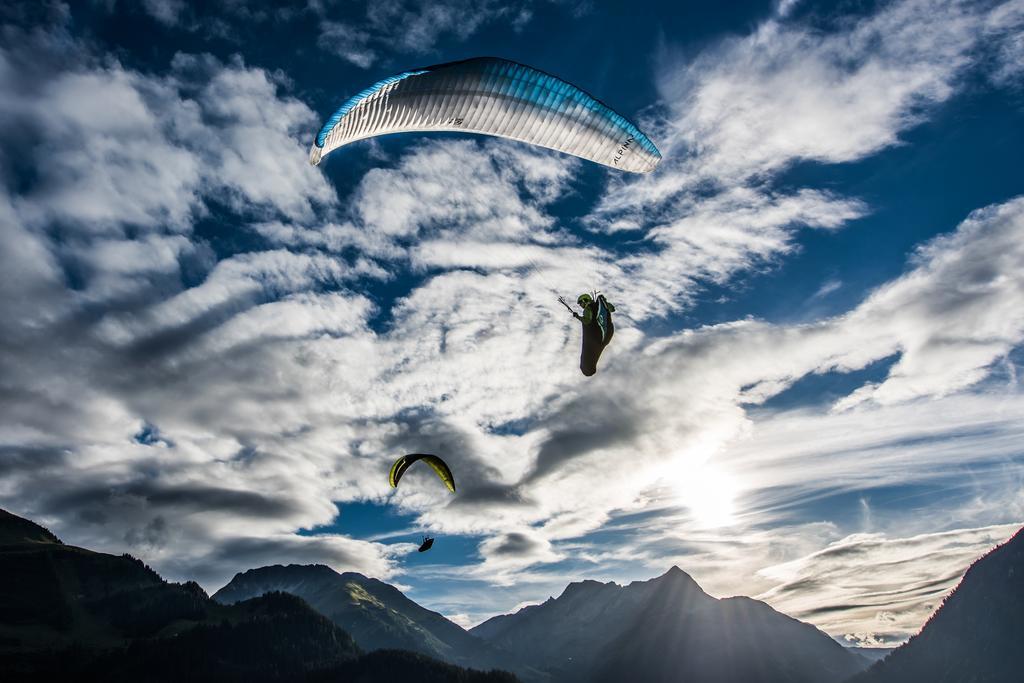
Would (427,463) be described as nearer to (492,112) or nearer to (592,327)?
(592,327)

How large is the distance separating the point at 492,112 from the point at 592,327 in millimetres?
11886

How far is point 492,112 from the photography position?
28828 mm

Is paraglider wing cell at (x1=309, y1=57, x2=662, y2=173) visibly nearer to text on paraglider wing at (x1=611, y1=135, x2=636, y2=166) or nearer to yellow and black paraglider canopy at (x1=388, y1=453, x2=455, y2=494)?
text on paraglider wing at (x1=611, y1=135, x2=636, y2=166)

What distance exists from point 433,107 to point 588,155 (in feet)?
29.0

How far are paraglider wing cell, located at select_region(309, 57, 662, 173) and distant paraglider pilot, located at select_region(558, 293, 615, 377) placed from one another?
903cm

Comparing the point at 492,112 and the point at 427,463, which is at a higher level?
the point at 492,112

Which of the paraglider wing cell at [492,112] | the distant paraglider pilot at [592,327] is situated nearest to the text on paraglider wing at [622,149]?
the paraglider wing cell at [492,112]

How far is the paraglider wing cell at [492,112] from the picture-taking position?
2627 cm

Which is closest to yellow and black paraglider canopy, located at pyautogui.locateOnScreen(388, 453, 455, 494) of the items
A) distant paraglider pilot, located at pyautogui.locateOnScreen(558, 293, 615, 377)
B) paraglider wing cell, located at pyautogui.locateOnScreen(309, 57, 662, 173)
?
distant paraglider pilot, located at pyautogui.locateOnScreen(558, 293, 615, 377)

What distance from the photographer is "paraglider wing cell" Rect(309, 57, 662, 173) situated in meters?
26.3

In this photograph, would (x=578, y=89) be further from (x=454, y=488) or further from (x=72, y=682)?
(x=72, y=682)

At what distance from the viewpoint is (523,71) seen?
2705cm

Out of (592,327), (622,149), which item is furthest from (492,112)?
(592,327)

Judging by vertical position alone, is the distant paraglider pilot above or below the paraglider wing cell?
below
